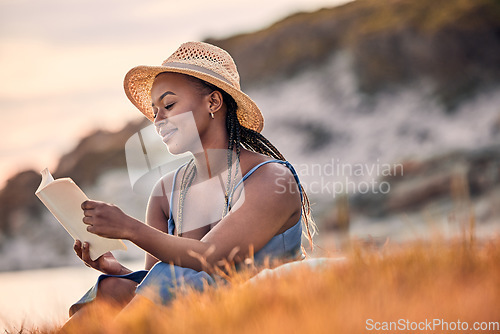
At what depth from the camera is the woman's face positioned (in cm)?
287

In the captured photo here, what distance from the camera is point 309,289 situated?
1.84 meters

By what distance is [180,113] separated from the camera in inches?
114

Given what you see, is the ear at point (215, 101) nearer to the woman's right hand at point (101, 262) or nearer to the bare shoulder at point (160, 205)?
the bare shoulder at point (160, 205)

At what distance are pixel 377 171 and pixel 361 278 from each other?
50.4 feet

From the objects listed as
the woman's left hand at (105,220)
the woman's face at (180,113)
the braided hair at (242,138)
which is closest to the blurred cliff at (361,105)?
the braided hair at (242,138)

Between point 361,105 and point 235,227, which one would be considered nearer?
point 235,227

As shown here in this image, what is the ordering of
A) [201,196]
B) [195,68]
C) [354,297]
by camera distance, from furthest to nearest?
[201,196]
[195,68]
[354,297]

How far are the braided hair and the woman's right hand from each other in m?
0.82

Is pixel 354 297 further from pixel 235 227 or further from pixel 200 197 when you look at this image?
pixel 200 197

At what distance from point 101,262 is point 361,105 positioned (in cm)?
1568

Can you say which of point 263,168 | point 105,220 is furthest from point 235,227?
point 105,220

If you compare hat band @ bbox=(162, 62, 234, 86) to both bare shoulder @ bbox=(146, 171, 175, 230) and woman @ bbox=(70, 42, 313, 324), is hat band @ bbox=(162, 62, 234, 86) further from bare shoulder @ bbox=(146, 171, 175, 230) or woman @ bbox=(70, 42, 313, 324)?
bare shoulder @ bbox=(146, 171, 175, 230)

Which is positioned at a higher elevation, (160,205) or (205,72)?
(205,72)

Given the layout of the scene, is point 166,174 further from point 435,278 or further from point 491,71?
point 491,71
